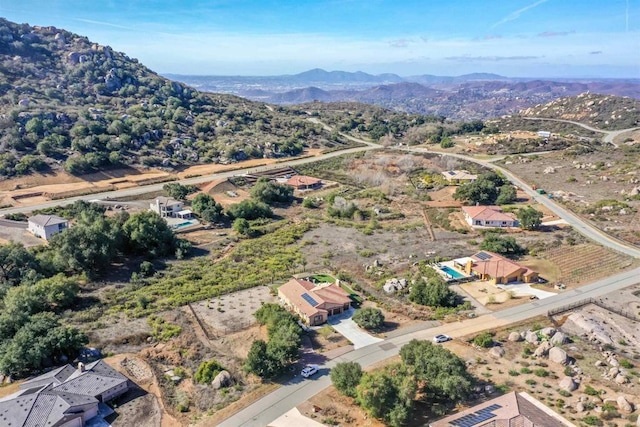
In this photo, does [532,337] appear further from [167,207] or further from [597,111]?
[597,111]

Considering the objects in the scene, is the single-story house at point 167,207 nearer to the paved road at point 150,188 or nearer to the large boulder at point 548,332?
the paved road at point 150,188

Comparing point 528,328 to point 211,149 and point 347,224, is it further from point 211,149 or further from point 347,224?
point 211,149

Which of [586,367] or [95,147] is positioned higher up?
[95,147]

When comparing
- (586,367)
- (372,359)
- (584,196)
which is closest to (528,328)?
(586,367)

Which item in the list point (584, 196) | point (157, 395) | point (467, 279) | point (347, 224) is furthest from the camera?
point (584, 196)

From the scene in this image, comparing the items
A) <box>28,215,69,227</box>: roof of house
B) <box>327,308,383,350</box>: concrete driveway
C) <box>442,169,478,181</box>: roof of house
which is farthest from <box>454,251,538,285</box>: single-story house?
<box>28,215,69,227</box>: roof of house

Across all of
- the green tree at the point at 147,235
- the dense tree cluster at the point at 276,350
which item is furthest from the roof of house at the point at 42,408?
the green tree at the point at 147,235
